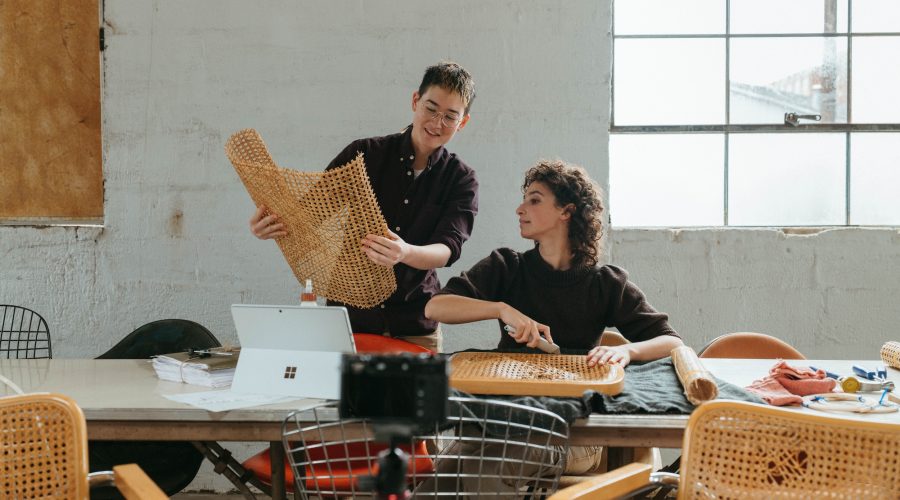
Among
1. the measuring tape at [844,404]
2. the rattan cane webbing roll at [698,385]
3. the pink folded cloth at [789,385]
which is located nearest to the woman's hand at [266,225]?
the rattan cane webbing roll at [698,385]

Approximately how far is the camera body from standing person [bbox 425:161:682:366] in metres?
1.61

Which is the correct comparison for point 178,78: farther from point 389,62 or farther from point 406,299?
point 406,299

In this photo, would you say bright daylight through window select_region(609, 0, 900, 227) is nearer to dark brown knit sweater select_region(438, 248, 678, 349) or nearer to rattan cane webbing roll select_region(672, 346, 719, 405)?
dark brown knit sweater select_region(438, 248, 678, 349)

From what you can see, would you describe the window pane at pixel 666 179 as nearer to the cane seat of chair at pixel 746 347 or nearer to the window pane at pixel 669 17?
the window pane at pixel 669 17

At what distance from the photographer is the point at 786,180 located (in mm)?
3564

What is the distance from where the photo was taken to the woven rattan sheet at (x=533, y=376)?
1820 millimetres

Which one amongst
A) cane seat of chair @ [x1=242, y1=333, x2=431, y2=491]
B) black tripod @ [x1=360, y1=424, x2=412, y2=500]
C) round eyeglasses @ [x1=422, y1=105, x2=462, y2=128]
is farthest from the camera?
round eyeglasses @ [x1=422, y1=105, x2=462, y2=128]

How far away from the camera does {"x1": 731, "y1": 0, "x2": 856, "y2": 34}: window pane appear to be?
354 cm

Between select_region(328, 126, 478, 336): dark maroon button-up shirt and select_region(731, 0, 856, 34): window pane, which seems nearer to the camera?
select_region(328, 126, 478, 336): dark maroon button-up shirt

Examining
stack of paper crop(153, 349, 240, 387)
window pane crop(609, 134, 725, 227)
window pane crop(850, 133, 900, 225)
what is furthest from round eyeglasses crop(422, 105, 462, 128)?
window pane crop(850, 133, 900, 225)

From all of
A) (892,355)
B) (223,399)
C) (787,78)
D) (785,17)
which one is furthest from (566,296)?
(785,17)

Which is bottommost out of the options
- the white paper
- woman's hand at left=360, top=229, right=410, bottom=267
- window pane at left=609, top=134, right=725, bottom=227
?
the white paper

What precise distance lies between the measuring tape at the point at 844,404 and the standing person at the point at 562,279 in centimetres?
55

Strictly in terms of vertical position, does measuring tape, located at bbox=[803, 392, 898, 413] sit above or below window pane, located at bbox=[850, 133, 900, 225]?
below
